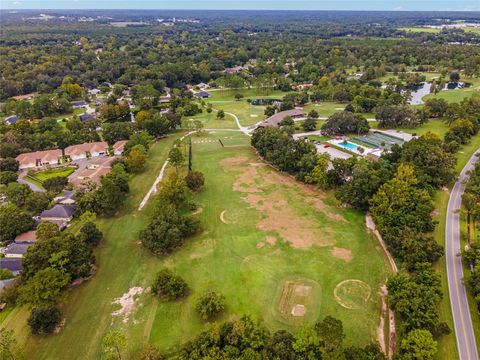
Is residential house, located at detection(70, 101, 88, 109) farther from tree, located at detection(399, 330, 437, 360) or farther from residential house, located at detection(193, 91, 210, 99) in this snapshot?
tree, located at detection(399, 330, 437, 360)

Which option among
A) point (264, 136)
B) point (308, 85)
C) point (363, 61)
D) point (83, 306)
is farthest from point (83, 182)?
point (363, 61)

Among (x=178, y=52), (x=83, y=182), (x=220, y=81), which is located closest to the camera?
(x=83, y=182)

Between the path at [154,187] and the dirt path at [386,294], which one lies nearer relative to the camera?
the dirt path at [386,294]

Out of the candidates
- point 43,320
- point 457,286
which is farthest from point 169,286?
point 457,286

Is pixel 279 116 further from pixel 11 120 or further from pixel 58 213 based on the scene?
pixel 11 120

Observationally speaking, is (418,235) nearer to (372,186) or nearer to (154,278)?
(372,186)

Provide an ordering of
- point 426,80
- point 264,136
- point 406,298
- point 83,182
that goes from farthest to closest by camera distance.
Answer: point 426,80 → point 264,136 → point 83,182 → point 406,298

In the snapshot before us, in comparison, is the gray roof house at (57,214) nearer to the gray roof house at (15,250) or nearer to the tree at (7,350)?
the gray roof house at (15,250)

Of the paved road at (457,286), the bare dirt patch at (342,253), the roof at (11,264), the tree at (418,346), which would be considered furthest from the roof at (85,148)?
the tree at (418,346)
